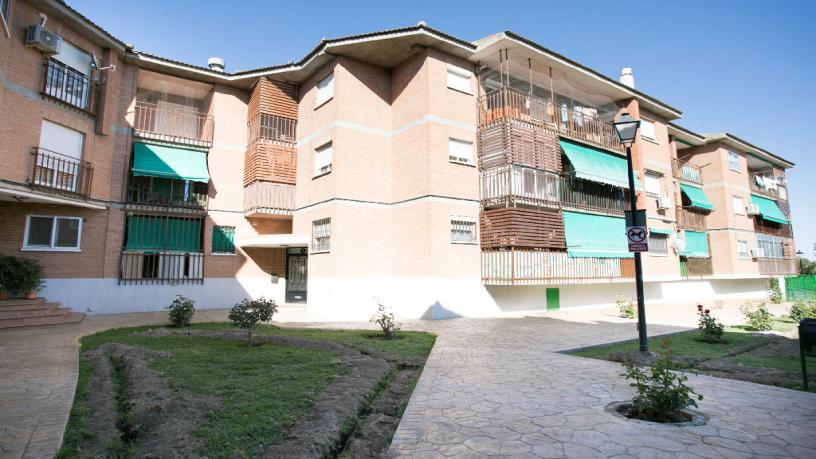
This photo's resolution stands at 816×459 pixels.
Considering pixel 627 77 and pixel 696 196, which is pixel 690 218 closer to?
pixel 696 196

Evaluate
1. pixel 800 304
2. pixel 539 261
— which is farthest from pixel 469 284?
pixel 800 304

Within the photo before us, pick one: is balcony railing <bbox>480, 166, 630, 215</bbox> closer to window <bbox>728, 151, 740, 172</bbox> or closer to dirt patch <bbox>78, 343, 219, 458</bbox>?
dirt patch <bbox>78, 343, 219, 458</bbox>

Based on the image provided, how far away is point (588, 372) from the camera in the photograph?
6.80 meters

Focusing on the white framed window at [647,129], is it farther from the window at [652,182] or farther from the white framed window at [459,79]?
the white framed window at [459,79]

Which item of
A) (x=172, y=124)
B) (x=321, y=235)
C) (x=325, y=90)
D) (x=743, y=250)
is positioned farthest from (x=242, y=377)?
(x=743, y=250)

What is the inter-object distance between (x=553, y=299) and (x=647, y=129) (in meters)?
12.3

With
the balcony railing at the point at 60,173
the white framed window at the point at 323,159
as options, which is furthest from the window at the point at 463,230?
the balcony railing at the point at 60,173

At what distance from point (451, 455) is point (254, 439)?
6.08ft

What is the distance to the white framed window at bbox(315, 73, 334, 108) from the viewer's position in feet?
54.8

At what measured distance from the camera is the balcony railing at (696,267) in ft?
82.8

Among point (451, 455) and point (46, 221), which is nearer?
point (451, 455)

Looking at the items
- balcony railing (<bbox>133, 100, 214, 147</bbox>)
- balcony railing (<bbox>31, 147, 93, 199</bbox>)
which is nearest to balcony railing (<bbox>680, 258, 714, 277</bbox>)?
balcony railing (<bbox>133, 100, 214, 147</bbox>)

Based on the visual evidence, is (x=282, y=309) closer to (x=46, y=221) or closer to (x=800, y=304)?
(x=46, y=221)

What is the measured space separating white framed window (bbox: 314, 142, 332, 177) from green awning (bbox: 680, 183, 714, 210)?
22.3 m
